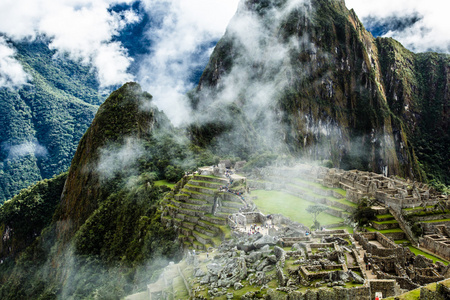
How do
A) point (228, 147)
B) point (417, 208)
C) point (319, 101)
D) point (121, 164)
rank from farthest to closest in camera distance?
point (319, 101), point (228, 147), point (121, 164), point (417, 208)

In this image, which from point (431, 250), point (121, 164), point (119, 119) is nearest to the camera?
point (431, 250)

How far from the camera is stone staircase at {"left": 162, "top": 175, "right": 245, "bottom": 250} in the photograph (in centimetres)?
3656

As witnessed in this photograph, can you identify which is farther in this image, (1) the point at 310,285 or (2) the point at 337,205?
(2) the point at 337,205

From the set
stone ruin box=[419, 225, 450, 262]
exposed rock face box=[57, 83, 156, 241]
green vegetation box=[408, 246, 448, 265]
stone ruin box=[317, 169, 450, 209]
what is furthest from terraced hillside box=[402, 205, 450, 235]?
exposed rock face box=[57, 83, 156, 241]

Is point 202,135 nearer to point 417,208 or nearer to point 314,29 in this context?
point 417,208

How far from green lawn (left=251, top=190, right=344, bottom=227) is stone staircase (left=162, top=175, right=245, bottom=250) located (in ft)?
14.3

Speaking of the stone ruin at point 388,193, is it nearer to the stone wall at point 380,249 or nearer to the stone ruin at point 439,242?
the stone ruin at point 439,242

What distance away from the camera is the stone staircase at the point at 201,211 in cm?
3656

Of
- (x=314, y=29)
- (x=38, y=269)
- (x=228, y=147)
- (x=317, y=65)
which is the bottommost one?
(x=38, y=269)

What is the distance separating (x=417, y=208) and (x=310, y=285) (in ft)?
117

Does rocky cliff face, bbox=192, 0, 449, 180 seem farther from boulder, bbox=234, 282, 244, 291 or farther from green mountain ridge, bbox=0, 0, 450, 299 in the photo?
boulder, bbox=234, 282, 244, 291

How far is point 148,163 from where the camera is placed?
84.4m

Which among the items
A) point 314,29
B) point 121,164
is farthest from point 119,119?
point 314,29

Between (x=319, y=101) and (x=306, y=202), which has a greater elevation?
(x=319, y=101)
